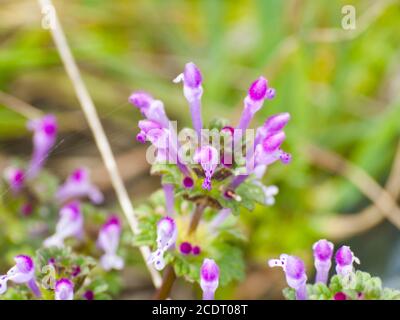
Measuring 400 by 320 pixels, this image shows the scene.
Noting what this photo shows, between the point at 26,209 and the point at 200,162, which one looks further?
the point at 26,209

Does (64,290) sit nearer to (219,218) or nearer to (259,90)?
(219,218)

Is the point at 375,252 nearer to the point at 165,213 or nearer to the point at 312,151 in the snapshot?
the point at 312,151

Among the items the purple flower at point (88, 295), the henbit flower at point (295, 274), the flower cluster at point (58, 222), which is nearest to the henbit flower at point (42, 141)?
the flower cluster at point (58, 222)

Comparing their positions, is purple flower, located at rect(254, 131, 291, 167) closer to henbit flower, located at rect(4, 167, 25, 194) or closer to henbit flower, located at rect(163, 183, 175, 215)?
henbit flower, located at rect(163, 183, 175, 215)

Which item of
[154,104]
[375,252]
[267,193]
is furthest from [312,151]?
[154,104]

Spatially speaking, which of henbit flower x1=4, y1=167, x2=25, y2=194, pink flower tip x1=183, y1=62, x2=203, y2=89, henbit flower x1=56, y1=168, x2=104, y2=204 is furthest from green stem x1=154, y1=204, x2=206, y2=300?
henbit flower x1=4, y1=167, x2=25, y2=194

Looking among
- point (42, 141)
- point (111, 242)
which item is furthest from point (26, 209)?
point (111, 242)

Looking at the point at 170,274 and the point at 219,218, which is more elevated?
the point at 219,218
